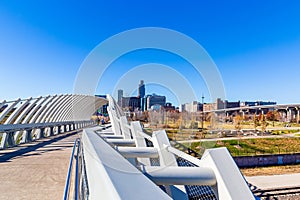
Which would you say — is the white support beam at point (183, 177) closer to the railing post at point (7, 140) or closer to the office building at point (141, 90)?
the office building at point (141, 90)

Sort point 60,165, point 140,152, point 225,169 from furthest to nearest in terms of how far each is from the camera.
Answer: point 60,165 < point 140,152 < point 225,169

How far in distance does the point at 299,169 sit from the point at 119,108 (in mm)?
21972

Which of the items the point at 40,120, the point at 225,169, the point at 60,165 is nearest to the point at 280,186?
the point at 60,165

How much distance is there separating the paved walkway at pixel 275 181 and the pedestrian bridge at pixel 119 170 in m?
12.5

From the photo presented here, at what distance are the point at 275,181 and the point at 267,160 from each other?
7.71m

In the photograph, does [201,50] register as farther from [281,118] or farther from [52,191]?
[281,118]

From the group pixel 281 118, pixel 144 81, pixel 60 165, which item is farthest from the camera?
pixel 281 118

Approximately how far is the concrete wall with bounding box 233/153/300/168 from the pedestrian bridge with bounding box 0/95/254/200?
18.4 m

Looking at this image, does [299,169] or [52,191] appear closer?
[52,191]

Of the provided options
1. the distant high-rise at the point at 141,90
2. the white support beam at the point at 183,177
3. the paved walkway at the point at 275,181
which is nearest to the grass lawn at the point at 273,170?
the paved walkway at the point at 275,181

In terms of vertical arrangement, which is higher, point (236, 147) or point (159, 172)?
point (159, 172)

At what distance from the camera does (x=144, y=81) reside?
16.9 feet

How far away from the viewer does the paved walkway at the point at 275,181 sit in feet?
53.9

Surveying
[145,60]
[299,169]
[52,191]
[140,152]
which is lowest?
[299,169]
